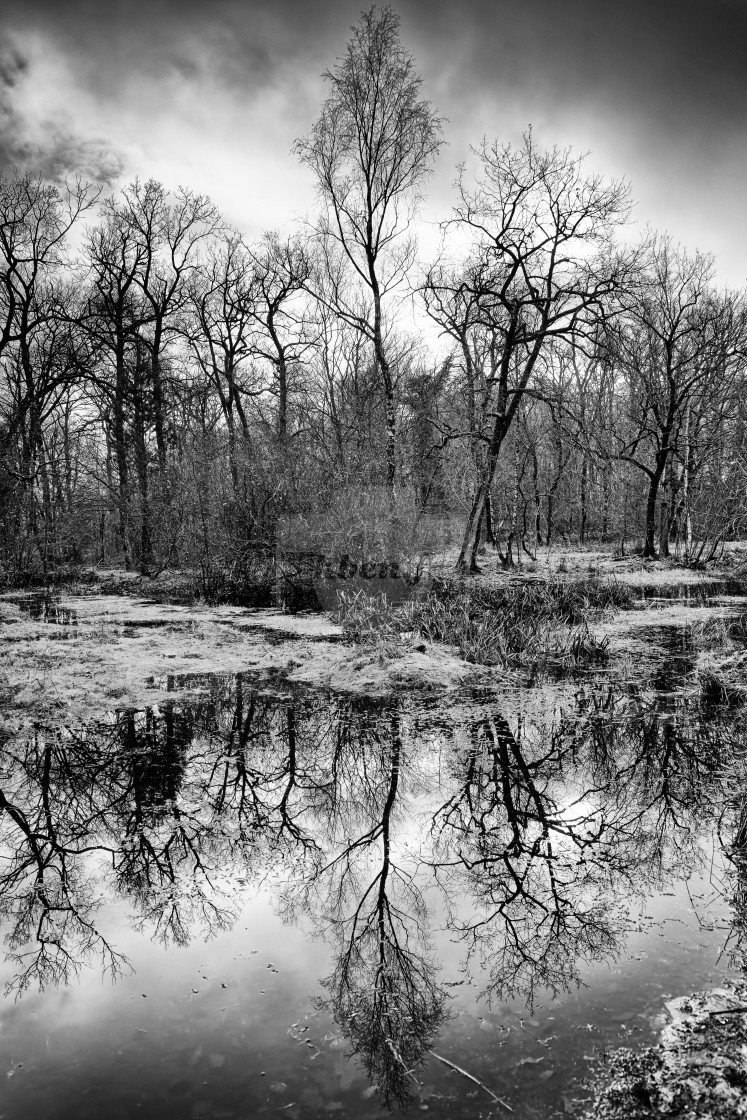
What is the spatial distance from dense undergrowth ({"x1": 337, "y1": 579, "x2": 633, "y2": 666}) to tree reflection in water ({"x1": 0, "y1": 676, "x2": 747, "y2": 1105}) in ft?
7.52

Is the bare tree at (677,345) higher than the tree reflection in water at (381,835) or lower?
higher

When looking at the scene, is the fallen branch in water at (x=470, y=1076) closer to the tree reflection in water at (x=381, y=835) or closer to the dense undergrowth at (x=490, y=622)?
the tree reflection in water at (x=381, y=835)

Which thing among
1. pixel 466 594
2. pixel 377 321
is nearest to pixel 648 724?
pixel 466 594

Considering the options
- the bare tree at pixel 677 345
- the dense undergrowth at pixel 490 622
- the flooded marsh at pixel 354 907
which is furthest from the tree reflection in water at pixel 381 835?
the bare tree at pixel 677 345

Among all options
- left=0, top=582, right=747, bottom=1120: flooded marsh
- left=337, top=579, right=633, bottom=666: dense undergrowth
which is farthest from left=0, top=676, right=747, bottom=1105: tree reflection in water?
left=337, top=579, right=633, bottom=666: dense undergrowth

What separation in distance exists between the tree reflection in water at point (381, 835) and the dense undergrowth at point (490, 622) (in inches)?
90.2

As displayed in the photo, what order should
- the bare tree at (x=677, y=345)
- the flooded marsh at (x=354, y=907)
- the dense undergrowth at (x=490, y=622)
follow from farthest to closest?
1. the bare tree at (x=677, y=345)
2. the dense undergrowth at (x=490, y=622)
3. the flooded marsh at (x=354, y=907)

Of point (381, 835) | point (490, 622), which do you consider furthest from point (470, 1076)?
point (490, 622)

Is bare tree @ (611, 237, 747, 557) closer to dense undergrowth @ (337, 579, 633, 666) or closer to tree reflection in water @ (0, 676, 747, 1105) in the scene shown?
dense undergrowth @ (337, 579, 633, 666)

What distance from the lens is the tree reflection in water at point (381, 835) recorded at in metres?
3.16

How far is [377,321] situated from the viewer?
17594 millimetres

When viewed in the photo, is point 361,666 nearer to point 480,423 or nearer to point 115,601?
point 115,601

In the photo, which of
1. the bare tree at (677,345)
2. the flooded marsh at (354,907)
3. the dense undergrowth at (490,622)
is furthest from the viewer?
the bare tree at (677,345)

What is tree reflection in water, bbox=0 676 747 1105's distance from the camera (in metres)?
3.16
